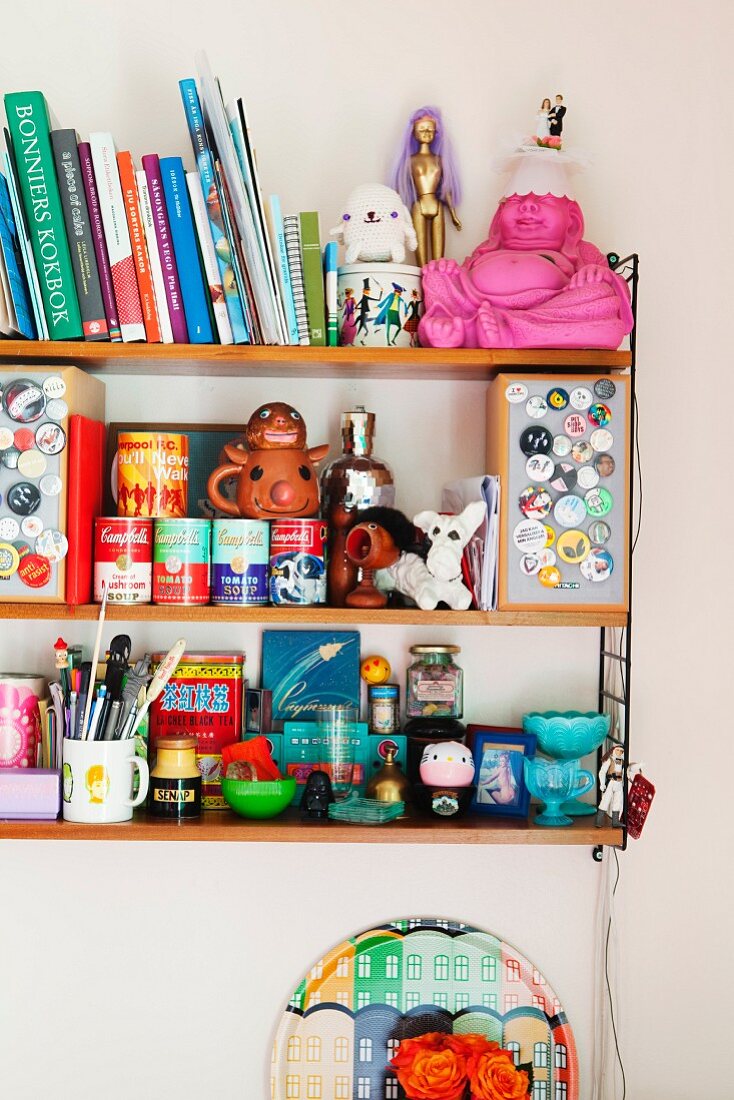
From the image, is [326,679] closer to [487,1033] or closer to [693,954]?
[487,1033]

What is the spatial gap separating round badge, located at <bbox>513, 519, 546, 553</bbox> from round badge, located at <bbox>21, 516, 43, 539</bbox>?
55 centimetres

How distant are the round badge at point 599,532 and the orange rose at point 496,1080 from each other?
0.67 metres

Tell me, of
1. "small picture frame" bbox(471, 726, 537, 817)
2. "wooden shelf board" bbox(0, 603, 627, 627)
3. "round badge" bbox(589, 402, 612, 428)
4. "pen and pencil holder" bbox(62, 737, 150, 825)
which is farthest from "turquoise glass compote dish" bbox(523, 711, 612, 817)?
"pen and pencil holder" bbox(62, 737, 150, 825)

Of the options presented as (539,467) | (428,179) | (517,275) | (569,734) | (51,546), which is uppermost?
(428,179)

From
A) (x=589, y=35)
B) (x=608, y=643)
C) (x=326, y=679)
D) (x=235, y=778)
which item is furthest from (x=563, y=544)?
(x=589, y=35)

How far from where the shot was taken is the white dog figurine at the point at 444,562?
3.98ft

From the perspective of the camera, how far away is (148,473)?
1.26m

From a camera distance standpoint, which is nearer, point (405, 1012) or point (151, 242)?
point (151, 242)

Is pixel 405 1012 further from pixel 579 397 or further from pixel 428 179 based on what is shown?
pixel 428 179

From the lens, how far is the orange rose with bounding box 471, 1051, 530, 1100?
4.30 feet

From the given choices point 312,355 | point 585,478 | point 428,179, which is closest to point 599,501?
point 585,478

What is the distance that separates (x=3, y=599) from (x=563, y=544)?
65 cm

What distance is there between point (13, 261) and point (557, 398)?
2.12 feet

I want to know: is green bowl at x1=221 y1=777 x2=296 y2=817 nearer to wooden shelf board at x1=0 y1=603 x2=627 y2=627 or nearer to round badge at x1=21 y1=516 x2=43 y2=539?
wooden shelf board at x1=0 y1=603 x2=627 y2=627
